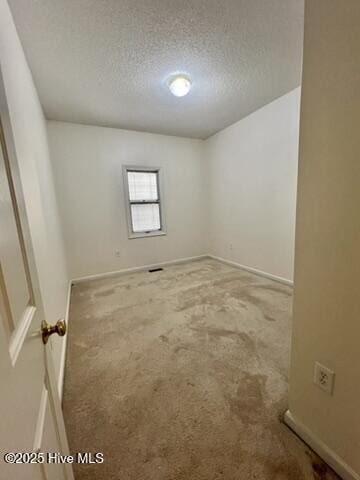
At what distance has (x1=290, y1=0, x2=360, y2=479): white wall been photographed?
78 cm

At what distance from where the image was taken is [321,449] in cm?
102

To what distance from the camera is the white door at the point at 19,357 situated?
1.21 ft

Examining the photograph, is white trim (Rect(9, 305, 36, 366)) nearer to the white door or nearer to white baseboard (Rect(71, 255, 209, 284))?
the white door

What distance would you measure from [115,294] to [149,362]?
5.11ft

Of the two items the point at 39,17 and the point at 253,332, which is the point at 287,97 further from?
the point at 253,332

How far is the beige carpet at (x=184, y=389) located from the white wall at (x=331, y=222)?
1.09ft

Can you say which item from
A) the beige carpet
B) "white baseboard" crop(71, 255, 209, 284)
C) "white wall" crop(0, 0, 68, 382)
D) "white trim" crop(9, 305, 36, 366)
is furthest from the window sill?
"white trim" crop(9, 305, 36, 366)

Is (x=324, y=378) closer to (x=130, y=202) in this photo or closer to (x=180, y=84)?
(x=180, y=84)

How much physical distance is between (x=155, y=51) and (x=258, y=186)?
2.30 meters

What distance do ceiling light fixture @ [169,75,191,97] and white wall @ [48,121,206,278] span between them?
5.55 feet

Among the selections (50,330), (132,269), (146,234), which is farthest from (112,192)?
(50,330)

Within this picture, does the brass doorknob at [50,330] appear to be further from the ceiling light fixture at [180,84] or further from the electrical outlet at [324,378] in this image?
the ceiling light fixture at [180,84]

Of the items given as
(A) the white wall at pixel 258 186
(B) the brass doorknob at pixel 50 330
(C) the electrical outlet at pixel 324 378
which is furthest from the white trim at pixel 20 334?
(A) the white wall at pixel 258 186

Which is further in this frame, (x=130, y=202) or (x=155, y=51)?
(x=130, y=202)
